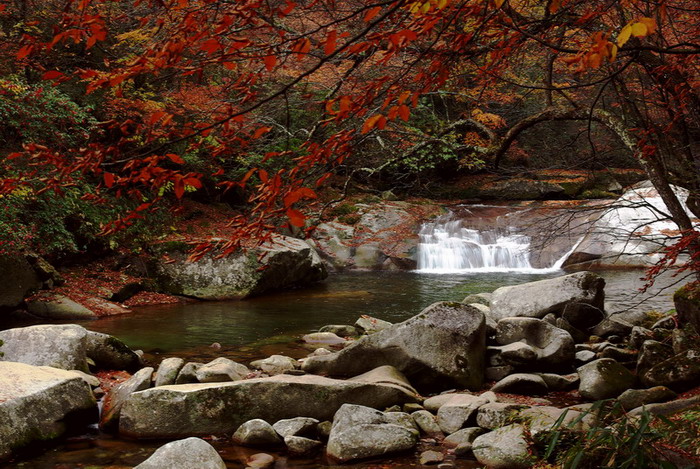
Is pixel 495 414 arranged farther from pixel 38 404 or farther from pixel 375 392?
pixel 38 404

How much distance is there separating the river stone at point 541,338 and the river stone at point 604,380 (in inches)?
33.8

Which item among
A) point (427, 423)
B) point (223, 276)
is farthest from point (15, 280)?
point (427, 423)

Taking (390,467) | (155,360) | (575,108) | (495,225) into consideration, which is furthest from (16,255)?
(495,225)

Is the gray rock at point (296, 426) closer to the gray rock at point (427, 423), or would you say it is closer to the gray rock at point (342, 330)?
the gray rock at point (427, 423)

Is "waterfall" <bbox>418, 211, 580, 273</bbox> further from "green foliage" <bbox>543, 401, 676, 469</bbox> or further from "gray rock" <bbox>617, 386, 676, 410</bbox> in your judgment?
"green foliage" <bbox>543, 401, 676, 469</bbox>

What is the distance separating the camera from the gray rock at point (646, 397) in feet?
16.7

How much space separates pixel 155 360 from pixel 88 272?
6.03m

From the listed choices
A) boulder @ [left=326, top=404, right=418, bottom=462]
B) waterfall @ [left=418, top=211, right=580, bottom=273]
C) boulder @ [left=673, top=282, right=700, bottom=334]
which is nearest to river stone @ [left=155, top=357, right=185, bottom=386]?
boulder @ [left=326, top=404, right=418, bottom=462]

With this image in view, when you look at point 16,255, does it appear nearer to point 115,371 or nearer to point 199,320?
point 199,320

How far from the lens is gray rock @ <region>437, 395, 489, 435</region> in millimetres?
5141

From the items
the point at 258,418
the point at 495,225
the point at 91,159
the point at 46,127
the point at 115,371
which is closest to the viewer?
the point at 91,159

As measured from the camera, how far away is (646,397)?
5.11 m

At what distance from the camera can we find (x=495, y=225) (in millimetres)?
19047

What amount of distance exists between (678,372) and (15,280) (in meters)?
10.6
